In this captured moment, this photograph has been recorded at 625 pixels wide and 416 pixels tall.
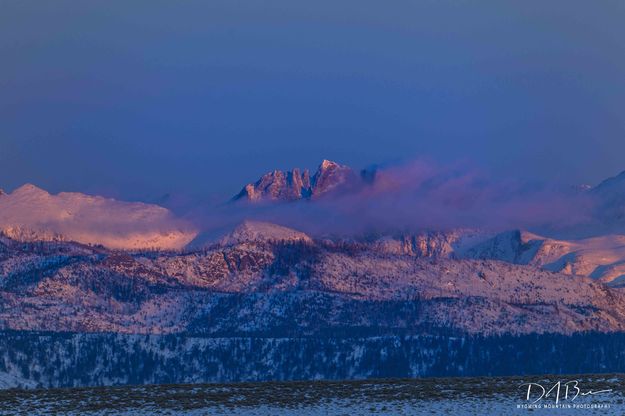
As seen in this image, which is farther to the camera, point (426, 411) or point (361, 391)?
point (361, 391)

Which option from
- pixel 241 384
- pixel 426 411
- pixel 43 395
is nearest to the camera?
pixel 426 411

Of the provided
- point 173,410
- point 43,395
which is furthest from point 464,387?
point 43,395

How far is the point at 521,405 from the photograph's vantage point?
154m

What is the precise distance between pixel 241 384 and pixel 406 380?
18637 millimetres

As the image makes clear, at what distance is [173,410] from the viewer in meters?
153

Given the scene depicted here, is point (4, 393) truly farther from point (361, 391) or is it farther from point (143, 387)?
point (361, 391)

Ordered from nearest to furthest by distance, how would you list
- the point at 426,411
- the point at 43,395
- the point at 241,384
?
the point at 426,411
the point at 43,395
the point at 241,384

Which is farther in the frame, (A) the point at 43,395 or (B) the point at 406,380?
(B) the point at 406,380

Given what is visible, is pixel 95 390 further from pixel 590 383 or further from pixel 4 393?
pixel 590 383

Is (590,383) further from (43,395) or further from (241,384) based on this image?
(43,395)

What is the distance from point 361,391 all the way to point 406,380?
10485 millimetres

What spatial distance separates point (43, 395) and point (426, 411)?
41077 millimetres

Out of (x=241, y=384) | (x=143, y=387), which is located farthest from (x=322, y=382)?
(x=143, y=387)

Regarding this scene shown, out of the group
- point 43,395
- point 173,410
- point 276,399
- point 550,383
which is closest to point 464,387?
point 550,383
